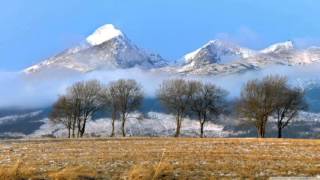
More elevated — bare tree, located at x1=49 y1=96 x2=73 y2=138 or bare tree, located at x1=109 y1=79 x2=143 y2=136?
bare tree, located at x1=109 y1=79 x2=143 y2=136

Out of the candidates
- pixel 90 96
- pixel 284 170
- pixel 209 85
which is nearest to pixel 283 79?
pixel 209 85

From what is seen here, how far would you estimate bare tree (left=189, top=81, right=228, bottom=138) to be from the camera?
139m

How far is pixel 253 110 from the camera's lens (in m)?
125

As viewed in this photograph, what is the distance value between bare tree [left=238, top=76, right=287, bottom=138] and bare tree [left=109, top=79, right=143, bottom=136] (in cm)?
2678

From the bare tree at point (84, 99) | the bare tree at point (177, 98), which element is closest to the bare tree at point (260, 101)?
the bare tree at point (177, 98)

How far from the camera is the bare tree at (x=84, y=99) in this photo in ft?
485

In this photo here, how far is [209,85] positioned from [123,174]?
12482cm

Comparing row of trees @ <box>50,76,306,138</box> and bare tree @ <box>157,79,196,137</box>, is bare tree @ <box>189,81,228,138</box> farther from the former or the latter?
bare tree @ <box>157,79,196,137</box>

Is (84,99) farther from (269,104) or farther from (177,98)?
(269,104)

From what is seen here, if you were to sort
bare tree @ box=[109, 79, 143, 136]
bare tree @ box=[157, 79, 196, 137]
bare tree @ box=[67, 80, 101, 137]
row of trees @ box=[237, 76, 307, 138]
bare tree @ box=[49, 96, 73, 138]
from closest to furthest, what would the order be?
1. row of trees @ box=[237, 76, 307, 138]
2. bare tree @ box=[157, 79, 196, 137]
3. bare tree @ box=[49, 96, 73, 138]
4. bare tree @ box=[109, 79, 143, 136]
5. bare tree @ box=[67, 80, 101, 137]

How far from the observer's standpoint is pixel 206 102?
141 meters

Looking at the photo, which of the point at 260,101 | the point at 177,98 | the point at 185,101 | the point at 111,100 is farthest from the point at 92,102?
the point at 260,101

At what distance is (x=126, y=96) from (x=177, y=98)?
13.3m

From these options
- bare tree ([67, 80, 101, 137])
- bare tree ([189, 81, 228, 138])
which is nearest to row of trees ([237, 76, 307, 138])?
bare tree ([189, 81, 228, 138])
